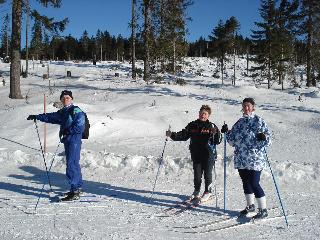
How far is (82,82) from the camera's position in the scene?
27344 millimetres

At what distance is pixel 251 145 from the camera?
6.33m

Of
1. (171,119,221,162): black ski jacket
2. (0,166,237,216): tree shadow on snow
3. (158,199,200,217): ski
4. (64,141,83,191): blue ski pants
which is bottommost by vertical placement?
(0,166,237,216): tree shadow on snow

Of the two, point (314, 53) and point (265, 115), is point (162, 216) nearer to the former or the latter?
point (265, 115)

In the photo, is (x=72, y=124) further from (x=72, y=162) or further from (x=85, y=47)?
(x=85, y=47)

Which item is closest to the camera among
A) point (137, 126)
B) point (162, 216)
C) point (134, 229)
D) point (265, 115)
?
point (134, 229)

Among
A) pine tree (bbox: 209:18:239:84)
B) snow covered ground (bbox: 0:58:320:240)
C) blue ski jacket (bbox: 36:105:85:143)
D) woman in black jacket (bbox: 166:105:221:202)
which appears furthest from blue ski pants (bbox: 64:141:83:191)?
pine tree (bbox: 209:18:239:84)

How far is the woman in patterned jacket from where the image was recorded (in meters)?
6.27

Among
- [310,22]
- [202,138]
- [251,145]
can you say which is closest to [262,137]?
[251,145]

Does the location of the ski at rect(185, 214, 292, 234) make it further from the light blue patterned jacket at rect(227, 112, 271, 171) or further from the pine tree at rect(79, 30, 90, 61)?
the pine tree at rect(79, 30, 90, 61)

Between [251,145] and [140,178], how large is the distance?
3499 mm

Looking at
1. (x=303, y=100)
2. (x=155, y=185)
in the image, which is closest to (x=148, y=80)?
(x=303, y=100)

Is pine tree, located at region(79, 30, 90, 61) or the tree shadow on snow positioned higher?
pine tree, located at region(79, 30, 90, 61)

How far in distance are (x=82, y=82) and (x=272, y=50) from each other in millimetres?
18203

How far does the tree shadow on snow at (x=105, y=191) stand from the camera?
7281 mm
